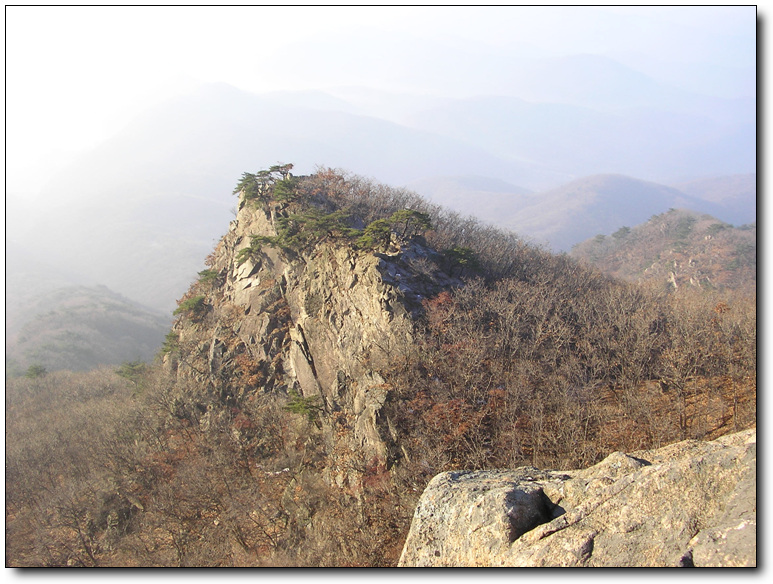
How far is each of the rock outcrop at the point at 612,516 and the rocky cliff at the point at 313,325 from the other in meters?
7.13

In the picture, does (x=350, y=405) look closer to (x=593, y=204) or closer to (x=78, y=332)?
(x=78, y=332)

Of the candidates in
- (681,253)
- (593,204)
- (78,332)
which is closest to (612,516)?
(681,253)

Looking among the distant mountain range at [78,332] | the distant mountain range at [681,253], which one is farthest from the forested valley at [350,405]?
the distant mountain range at [78,332]

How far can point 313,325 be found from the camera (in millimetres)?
18609

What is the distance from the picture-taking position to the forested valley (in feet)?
41.2

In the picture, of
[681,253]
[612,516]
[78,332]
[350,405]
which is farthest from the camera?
[78,332]

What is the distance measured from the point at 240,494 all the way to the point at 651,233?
6461cm

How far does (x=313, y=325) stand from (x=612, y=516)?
1454 cm

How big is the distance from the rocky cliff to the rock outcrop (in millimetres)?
7131

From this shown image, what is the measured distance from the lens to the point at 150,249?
112 metres

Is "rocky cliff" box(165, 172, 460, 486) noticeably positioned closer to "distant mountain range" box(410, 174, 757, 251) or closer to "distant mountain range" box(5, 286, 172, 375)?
"distant mountain range" box(5, 286, 172, 375)

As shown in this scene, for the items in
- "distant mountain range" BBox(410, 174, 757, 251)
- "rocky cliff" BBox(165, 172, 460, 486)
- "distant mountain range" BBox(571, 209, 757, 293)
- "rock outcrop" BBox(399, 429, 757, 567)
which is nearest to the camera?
"rock outcrop" BBox(399, 429, 757, 567)

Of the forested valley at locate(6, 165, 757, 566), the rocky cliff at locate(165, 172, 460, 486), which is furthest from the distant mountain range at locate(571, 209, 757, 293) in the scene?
the rocky cliff at locate(165, 172, 460, 486)

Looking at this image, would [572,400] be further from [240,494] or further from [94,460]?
[94,460]
